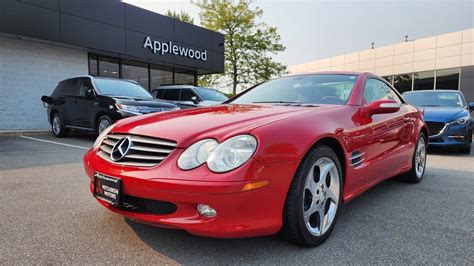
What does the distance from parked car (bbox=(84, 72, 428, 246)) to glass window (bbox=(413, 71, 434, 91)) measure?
67.0 ft

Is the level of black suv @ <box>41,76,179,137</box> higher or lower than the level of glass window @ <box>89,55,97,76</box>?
lower

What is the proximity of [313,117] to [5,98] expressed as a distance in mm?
11679

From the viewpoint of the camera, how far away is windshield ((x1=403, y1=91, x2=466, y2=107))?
795 cm

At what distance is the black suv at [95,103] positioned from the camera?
7453 mm

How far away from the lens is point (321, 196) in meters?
2.46

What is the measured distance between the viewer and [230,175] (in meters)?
1.90

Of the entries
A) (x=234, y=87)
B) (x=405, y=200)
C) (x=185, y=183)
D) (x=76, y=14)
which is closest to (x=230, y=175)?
(x=185, y=183)

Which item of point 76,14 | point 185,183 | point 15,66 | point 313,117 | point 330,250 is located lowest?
point 330,250

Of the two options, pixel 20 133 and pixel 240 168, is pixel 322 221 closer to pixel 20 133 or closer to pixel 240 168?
pixel 240 168

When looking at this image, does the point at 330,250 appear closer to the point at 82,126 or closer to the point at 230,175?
the point at 230,175

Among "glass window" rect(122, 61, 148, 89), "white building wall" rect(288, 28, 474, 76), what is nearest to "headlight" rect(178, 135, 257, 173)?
"glass window" rect(122, 61, 148, 89)

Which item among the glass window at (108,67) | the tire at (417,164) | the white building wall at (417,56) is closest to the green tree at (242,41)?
the white building wall at (417,56)

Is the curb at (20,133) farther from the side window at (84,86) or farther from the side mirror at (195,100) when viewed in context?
the side mirror at (195,100)

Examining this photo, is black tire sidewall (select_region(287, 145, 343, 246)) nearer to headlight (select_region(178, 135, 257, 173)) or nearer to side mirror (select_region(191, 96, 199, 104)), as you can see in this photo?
headlight (select_region(178, 135, 257, 173))
